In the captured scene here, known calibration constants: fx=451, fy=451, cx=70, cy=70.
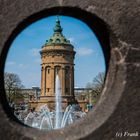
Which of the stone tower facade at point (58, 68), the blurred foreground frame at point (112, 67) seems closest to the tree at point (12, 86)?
the stone tower facade at point (58, 68)

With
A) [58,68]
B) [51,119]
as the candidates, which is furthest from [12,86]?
[51,119]

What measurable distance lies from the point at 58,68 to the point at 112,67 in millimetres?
30380

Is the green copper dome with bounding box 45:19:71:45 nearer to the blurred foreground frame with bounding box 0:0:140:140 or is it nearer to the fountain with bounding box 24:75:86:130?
the fountain with bounding box 24:75:86:130

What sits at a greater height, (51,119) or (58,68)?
(58,68)

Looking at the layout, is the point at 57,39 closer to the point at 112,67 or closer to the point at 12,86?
the point at 12,86

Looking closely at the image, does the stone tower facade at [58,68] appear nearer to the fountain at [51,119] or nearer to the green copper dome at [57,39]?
the green copper dome at [57,39]

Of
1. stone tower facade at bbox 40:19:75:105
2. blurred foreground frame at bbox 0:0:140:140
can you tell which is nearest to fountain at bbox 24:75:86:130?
blurred foreground frame at bbox 0:0:140:140

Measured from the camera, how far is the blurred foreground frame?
494cm

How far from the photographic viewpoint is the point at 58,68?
117 ft

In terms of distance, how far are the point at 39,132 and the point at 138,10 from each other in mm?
1775

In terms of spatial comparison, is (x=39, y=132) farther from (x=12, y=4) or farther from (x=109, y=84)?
(x=12, y=4)

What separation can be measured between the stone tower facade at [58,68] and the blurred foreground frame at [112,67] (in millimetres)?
25682

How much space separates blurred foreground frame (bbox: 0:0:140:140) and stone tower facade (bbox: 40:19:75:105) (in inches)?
1011

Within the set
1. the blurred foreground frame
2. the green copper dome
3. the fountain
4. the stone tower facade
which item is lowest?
the fountain
